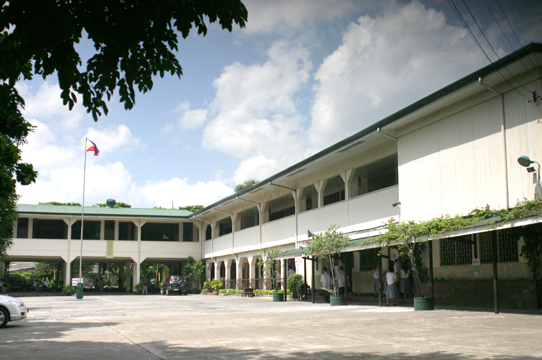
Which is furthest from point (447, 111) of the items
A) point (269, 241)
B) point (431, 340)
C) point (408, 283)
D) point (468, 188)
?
point (269, 241)

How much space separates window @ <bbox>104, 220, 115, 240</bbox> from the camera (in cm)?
4622

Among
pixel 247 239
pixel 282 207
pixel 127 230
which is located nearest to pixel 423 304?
pixel 247 239

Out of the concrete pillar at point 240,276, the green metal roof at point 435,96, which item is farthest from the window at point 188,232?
the green metal roof at point 435,96

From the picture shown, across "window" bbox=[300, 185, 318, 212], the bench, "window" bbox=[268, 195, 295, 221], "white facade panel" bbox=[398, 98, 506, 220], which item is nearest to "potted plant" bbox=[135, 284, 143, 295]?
"window" bbox=[268, 195, 295, 221]

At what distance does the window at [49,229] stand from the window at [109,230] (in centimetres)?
330

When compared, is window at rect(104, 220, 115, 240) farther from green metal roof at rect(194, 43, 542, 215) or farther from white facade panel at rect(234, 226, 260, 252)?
green metal roof at rect(194, 43, 542, 215)

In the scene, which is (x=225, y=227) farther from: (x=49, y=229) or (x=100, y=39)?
(x=100, y=39)

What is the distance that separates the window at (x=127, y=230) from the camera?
4684cm

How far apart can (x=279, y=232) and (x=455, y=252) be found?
1292 cm

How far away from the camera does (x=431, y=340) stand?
9.24 m

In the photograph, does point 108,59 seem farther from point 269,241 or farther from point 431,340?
point 269,241

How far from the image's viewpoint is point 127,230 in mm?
47031

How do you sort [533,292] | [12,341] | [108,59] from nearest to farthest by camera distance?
[108,59] → [12,341] → [533,292]

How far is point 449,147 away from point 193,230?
113 feet
